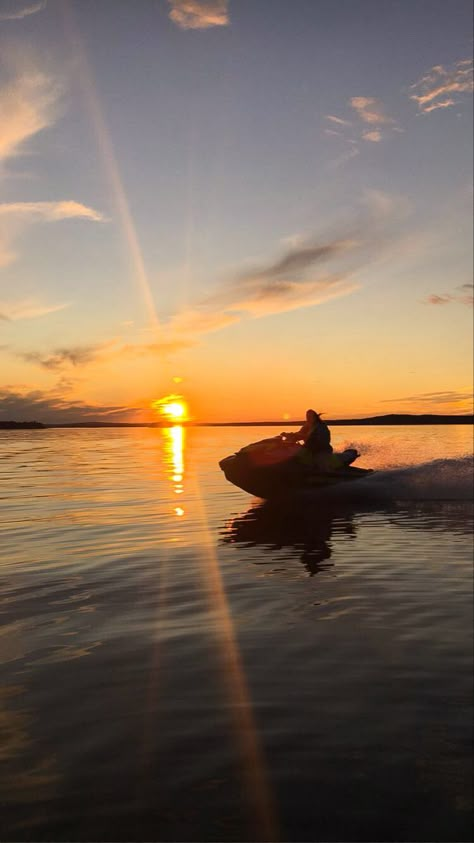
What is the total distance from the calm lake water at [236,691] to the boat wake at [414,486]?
7952mm

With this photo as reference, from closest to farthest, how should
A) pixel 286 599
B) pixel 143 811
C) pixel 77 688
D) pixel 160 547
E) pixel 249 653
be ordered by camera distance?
pixel 143 811, pixel 77 688, pixel 249 653, pixel 286 599, pixel 160 547

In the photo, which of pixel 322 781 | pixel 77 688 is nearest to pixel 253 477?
pixel 77 688

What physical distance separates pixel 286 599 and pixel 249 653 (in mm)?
2506

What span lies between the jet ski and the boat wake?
0.52m

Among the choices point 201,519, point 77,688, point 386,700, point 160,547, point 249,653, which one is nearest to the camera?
point 386,700

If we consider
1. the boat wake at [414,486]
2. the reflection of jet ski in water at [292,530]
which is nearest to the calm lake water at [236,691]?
the reflection of jet ski in water at [292,530]

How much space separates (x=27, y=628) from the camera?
831cm

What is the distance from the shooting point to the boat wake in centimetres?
2247

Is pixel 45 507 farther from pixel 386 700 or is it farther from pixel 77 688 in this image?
pixel 386 700

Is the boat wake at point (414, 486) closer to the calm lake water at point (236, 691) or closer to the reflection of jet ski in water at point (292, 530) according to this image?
the reflection of jet ski in water at point (292, 530)

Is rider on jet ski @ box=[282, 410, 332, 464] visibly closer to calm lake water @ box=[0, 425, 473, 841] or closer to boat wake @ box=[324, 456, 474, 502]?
boat wake @ box=[324, 456, 474, 502]

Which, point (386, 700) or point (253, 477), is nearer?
point (386, 700)

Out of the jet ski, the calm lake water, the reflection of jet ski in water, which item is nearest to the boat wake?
the jet ski

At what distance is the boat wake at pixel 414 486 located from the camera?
22.5 metres
